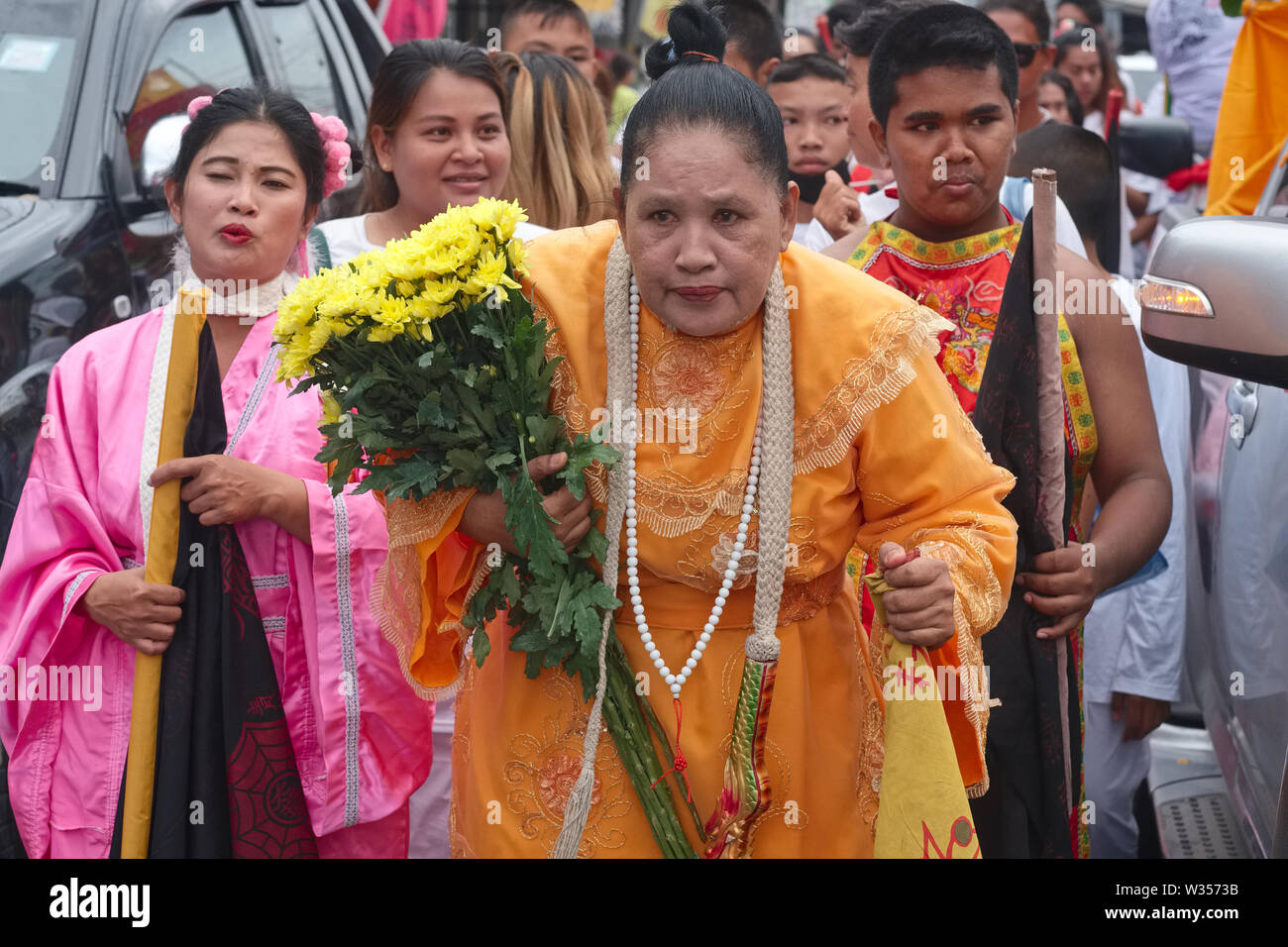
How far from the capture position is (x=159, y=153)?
3.84 meters

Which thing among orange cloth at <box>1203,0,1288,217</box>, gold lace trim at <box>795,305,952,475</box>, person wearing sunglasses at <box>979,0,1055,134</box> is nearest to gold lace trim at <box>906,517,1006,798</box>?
gold lace trim at <box>795,305,952,475</box>

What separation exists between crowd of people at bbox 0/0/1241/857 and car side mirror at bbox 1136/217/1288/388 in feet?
0.91

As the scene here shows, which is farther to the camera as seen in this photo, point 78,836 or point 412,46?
point 412,46

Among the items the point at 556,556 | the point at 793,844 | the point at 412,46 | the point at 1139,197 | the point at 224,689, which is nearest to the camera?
the point at 556,556

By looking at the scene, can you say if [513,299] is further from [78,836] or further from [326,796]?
[78,836]

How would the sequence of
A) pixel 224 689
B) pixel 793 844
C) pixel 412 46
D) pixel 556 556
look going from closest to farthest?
pixel 556 556 < pixel 793 844 < pixel 224 689 < pixel 412 46

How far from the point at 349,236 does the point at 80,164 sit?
75cm

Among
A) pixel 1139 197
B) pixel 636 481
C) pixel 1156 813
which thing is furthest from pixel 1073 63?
pixel 636 481

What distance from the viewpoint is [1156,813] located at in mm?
4062

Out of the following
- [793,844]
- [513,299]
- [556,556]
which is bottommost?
[793,844]

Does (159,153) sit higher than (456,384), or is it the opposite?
(159,153)

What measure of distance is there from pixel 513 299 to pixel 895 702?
0.91 m

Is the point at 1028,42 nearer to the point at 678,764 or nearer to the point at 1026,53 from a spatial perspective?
the point at 1026,53

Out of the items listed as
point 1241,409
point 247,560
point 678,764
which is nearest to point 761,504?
point 678,764
